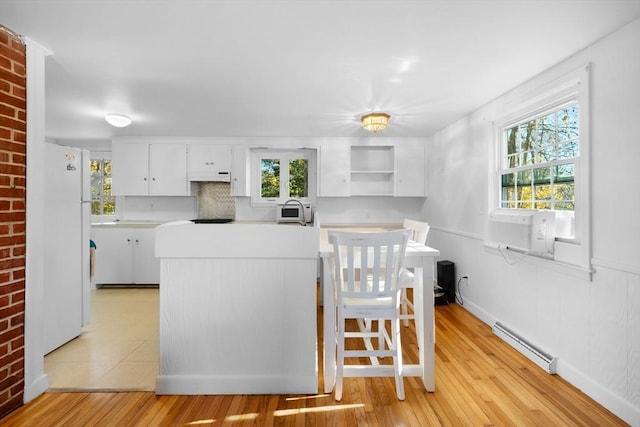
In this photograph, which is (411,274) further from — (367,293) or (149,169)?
(149,169)

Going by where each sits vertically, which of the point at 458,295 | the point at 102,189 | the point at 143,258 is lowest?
the point at 458,295

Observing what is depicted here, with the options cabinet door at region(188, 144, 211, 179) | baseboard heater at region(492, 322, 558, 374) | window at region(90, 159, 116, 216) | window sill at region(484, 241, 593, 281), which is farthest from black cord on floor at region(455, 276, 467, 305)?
window at region(90, 159, 116, 216)

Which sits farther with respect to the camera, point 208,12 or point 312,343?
point 312,343

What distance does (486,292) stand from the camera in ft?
11.3

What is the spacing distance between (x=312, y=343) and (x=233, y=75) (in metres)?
2.05

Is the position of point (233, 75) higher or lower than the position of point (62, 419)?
higher

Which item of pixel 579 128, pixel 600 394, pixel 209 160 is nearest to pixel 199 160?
pixel 209 160

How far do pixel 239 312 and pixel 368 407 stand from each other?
0.94 meters

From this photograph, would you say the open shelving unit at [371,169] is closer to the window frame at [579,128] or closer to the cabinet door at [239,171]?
the cabinet door at [239,171]

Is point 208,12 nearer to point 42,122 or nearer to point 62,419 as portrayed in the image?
point 42,122

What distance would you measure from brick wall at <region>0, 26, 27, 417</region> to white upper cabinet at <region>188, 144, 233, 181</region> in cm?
292

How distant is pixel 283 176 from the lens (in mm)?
5289

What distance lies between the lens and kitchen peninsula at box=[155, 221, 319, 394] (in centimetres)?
212

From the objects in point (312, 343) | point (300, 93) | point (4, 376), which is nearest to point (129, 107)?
point (300, 93)
